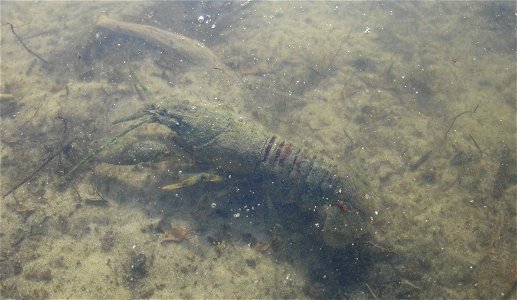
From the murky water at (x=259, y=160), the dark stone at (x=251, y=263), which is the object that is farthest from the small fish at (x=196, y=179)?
the dark stone at (x=251, y=263)

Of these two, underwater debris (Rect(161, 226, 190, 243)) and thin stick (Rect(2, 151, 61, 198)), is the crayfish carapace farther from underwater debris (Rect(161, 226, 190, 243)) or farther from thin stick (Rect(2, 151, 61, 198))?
thin stick (Rect(2, 151, 61, 198))

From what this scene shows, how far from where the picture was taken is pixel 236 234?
530 cm

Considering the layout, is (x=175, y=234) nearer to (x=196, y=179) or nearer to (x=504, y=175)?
(x=196, y=179)

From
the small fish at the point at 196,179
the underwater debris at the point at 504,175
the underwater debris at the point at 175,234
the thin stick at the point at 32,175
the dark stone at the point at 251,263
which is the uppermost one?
the small fish at the point at 196,179

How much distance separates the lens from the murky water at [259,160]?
193 inches

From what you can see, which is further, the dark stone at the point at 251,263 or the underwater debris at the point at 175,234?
the underwater debris at the point at 175,234

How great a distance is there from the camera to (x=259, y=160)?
513 cm

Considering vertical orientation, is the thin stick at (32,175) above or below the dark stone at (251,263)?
above

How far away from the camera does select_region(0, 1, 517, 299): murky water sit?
490 centimetres

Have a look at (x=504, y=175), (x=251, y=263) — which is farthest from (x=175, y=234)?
(x=504, y=175)

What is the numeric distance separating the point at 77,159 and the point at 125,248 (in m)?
1.91

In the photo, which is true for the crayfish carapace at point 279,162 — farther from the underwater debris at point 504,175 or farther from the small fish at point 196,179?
the underwater debris at point 504,175

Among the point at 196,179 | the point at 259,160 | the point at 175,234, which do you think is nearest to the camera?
the point at 196,179

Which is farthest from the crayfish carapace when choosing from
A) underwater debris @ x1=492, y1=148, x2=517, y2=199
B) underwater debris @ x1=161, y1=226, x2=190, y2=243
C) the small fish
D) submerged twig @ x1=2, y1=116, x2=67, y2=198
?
submerged twig @ x1=2, y1=116, x2=67, y2=198
